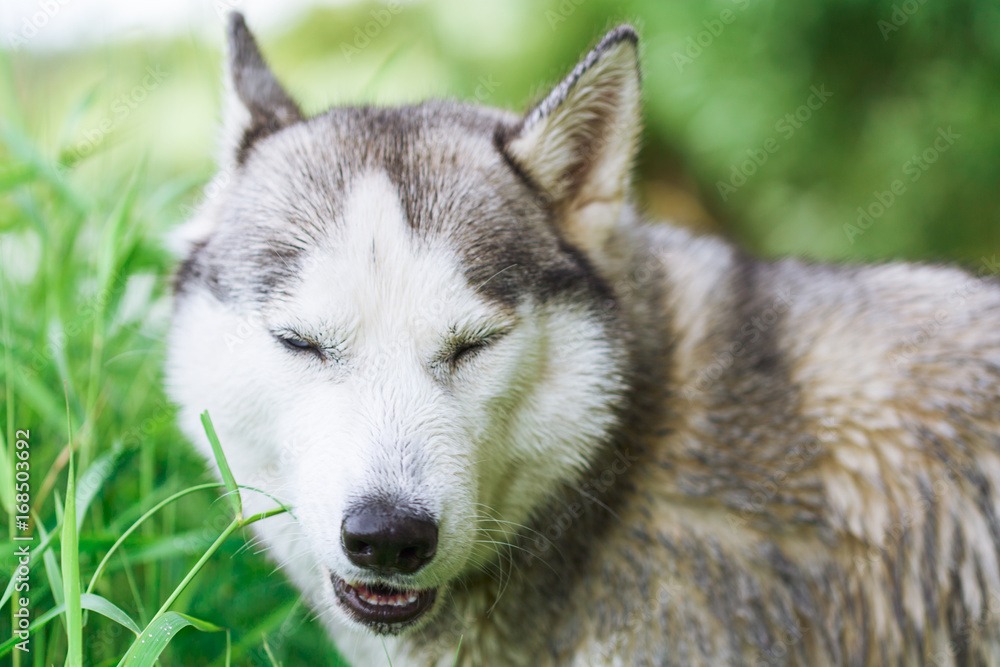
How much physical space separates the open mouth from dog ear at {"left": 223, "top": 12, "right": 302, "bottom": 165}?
1.64 metres

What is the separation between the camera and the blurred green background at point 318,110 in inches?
121

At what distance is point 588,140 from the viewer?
2652mm

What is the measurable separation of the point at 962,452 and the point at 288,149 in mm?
2530

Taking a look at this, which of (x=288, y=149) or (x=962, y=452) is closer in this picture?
(x=962, y=452)

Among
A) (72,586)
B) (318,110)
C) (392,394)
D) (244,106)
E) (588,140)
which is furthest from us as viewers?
(318,110)

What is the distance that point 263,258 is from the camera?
7.84 feet

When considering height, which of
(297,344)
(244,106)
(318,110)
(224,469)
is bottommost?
(224,469)

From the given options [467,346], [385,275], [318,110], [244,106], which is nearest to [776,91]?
[318,110]

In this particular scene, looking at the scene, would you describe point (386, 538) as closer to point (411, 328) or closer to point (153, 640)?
point (411, 328)

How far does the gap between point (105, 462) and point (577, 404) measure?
72.8 inches

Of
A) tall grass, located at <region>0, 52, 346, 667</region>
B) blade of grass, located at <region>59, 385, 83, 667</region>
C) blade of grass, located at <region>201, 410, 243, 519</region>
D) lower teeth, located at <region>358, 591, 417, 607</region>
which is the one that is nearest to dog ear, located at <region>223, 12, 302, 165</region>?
tall grass, located at <region>0, 52, 346, 667</region>

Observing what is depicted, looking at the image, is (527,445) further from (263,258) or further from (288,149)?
(288,149)

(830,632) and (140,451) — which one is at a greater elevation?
(830,632)

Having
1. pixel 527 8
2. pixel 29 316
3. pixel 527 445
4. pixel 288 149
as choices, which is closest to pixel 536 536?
pixel 527 445
